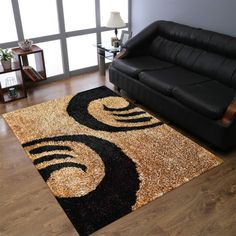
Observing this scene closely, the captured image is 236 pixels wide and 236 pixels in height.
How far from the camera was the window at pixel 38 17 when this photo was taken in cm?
383

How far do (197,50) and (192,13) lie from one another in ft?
2.07

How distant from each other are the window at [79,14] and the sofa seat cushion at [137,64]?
102 centimetres

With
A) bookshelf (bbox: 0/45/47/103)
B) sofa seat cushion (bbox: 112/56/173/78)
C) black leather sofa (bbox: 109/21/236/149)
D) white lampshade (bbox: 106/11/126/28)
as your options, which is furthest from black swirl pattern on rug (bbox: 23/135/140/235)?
white lampshade (bbox: 106/11/126/28)

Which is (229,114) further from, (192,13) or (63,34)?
(63,34)

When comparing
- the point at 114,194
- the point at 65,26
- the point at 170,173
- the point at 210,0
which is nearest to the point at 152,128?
the point at 170,173

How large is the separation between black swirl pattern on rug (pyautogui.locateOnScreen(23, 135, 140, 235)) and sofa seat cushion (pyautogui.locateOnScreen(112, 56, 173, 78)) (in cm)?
110

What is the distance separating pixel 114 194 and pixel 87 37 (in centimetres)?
296

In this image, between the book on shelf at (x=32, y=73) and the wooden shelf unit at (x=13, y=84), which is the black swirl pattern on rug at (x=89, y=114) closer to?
the book on shelf at (x=32, y=73)

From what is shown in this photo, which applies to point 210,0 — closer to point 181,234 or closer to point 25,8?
point 25,8

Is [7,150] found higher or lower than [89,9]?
lower

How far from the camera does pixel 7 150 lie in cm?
281

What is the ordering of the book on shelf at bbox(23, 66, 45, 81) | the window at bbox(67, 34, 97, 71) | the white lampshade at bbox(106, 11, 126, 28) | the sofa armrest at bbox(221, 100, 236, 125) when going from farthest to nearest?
the window at bbox(67, 34, 97, 71)
the white lampshade at bbox(106, 11, 126, 28)
the book on shelf at bbox(23, 66, 45, 81)
the sofa armrest at bbox(221, 100, 236, 125)

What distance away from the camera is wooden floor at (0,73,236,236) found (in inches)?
79.0

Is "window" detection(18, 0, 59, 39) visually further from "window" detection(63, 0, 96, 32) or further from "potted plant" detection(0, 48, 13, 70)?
"potted plant" detection(0, 48, 13, 70)
